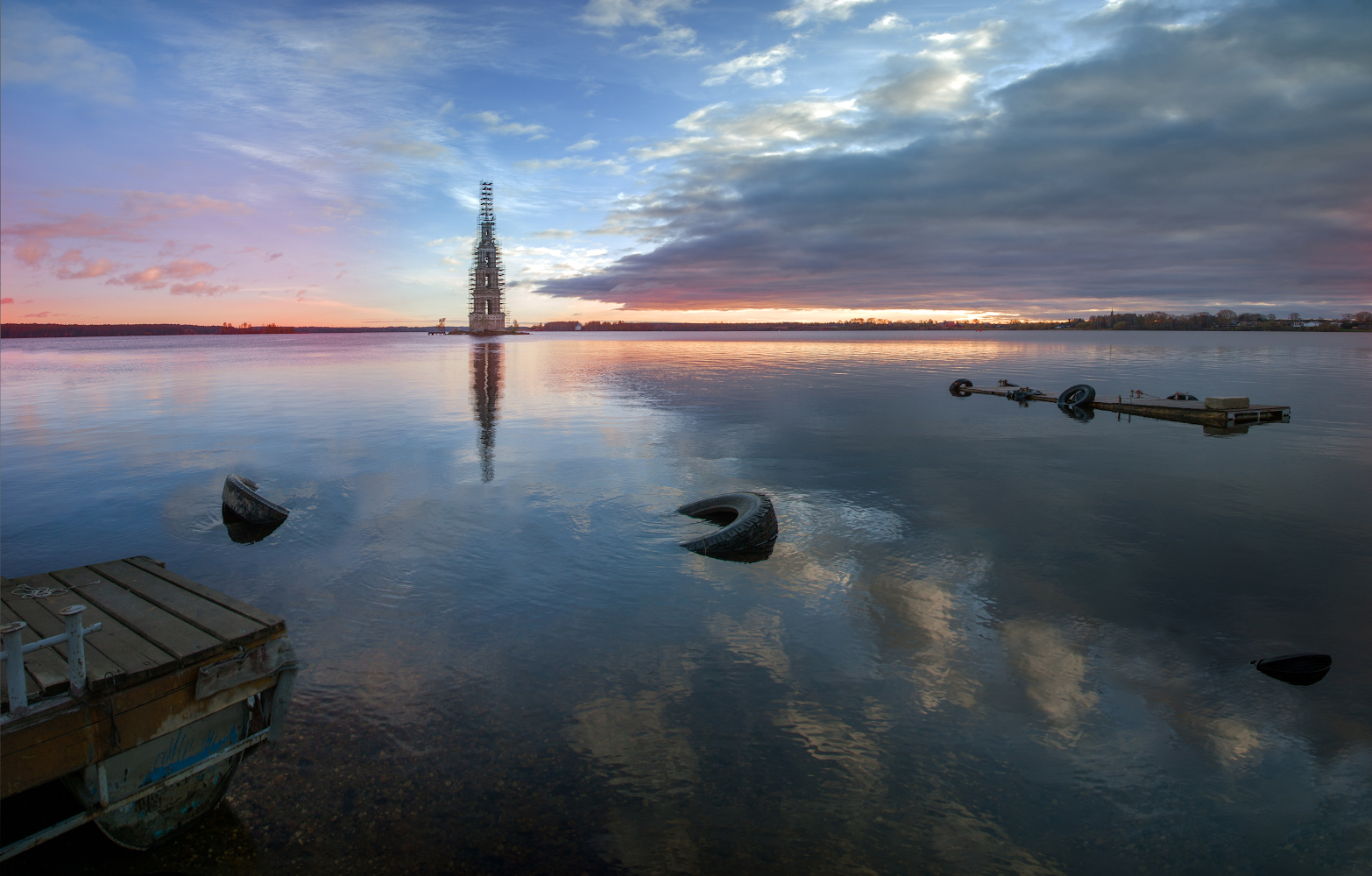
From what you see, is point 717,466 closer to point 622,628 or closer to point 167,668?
point 622,628

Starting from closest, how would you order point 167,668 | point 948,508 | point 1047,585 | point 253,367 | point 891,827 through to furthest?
point 167,668 → point 891,827 → point 1047,585 → point 948,508 → point 253,367

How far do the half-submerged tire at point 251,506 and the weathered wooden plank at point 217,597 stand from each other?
31.0 ft

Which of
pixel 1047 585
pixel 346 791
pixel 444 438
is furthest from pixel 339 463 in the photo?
pixel 1047 585

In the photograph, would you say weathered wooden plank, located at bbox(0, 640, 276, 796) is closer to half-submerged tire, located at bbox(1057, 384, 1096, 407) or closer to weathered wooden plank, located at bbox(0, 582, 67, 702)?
weathered wooden plank, located at bbox(0, 582, 67, 702)

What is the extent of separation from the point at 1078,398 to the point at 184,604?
5040 centimetres

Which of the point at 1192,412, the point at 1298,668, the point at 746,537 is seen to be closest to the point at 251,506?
the point at 746,537

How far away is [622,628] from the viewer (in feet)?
34.9

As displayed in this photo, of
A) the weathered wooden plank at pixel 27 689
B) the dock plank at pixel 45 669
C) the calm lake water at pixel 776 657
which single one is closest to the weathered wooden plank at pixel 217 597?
the dock plank at pixel 45 669

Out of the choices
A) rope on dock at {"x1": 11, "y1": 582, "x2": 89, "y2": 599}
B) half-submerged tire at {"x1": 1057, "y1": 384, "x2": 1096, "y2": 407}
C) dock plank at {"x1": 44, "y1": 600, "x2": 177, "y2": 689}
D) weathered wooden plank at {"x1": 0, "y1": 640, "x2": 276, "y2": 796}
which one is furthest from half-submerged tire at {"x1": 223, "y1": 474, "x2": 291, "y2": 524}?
half-submerged tire at {"x1": 1057, "y1": 384, "x2": 1096, "y2": 407}

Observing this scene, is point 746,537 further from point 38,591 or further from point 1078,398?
point 1078,398

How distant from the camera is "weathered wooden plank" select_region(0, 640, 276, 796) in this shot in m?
4.67

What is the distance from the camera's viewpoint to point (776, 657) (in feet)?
32.2

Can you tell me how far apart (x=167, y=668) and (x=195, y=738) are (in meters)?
0.89

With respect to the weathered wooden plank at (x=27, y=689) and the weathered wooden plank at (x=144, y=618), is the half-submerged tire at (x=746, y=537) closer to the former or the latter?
the weathered wooden plank at (x=144, y=618)
